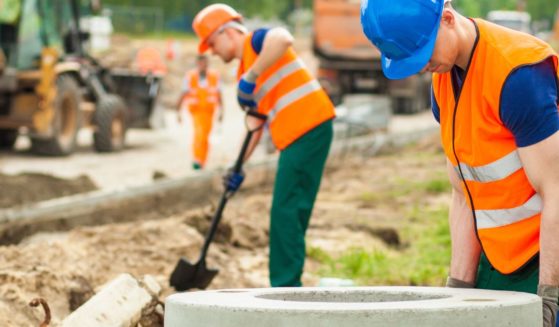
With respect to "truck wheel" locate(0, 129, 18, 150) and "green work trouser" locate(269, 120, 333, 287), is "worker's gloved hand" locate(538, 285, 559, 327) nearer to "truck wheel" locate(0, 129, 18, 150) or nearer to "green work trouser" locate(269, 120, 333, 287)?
"green work trouser" locate(269, 120, 333, 287)

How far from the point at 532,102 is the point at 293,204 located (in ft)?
11.2

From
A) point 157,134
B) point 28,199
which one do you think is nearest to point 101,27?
point 157,134

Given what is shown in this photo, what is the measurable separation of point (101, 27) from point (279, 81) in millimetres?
34827

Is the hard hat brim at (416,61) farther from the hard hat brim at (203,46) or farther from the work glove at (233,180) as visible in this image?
the work glove at (233,180)

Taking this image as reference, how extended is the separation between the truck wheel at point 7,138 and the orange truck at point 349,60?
1157cm

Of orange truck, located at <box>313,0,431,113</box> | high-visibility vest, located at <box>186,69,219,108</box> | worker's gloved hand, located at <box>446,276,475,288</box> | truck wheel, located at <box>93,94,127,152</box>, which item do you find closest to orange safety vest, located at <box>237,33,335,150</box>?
worker's gloved hand, located at <box>446,276,475,288</box>

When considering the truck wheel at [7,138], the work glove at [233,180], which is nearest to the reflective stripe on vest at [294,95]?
the work glove at [233,180]

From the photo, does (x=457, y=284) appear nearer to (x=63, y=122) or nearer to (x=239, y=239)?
(x=239, y=239)

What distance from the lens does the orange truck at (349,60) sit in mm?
30422

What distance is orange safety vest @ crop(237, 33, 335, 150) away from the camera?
728 centimetres

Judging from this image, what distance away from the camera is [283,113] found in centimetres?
734

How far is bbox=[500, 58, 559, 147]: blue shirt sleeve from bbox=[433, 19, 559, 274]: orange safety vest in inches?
1.2

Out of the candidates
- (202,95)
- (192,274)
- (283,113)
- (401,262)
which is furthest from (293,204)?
(202,95)

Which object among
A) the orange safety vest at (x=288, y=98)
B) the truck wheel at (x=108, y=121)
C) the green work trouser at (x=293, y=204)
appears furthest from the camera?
the truck wheel at (x=108, y=121)
